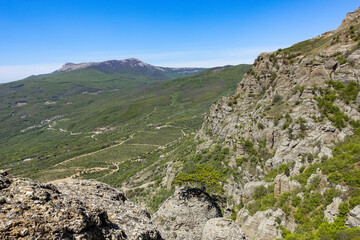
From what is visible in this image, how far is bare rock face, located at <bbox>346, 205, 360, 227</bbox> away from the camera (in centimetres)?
1523

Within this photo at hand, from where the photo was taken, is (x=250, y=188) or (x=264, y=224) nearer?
(x=264, y=224)

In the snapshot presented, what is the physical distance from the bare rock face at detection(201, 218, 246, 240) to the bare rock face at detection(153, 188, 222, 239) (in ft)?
9.33

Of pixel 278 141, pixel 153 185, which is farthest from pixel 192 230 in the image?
pixel 153 185

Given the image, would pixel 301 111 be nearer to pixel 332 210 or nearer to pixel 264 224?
pixel 332 210

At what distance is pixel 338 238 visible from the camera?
1477cm

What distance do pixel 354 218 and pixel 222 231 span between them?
449 inches

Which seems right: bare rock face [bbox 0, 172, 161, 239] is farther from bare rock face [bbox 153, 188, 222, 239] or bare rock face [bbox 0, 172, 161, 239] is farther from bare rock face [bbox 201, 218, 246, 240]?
bare rock face [bbox 153, 188, 222, 239]

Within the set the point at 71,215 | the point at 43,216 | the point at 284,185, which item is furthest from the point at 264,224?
the point at 43,216

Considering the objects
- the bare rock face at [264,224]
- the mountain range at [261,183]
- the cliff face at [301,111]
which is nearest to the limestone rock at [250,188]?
the mountain range at [261,183]

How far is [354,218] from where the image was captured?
50.7ft

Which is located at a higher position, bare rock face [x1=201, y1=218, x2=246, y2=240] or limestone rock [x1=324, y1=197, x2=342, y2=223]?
limestone rock [x1=324, y1=197, x2=342, y2=223]

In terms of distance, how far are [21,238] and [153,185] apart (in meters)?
45.1

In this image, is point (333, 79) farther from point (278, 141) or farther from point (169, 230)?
point (169, 230)

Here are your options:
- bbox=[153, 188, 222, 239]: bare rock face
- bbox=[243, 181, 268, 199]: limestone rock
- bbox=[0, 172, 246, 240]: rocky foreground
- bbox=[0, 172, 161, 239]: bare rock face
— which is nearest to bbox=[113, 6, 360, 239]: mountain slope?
bbox=[243, 181, 268, 199]: limestone rock
